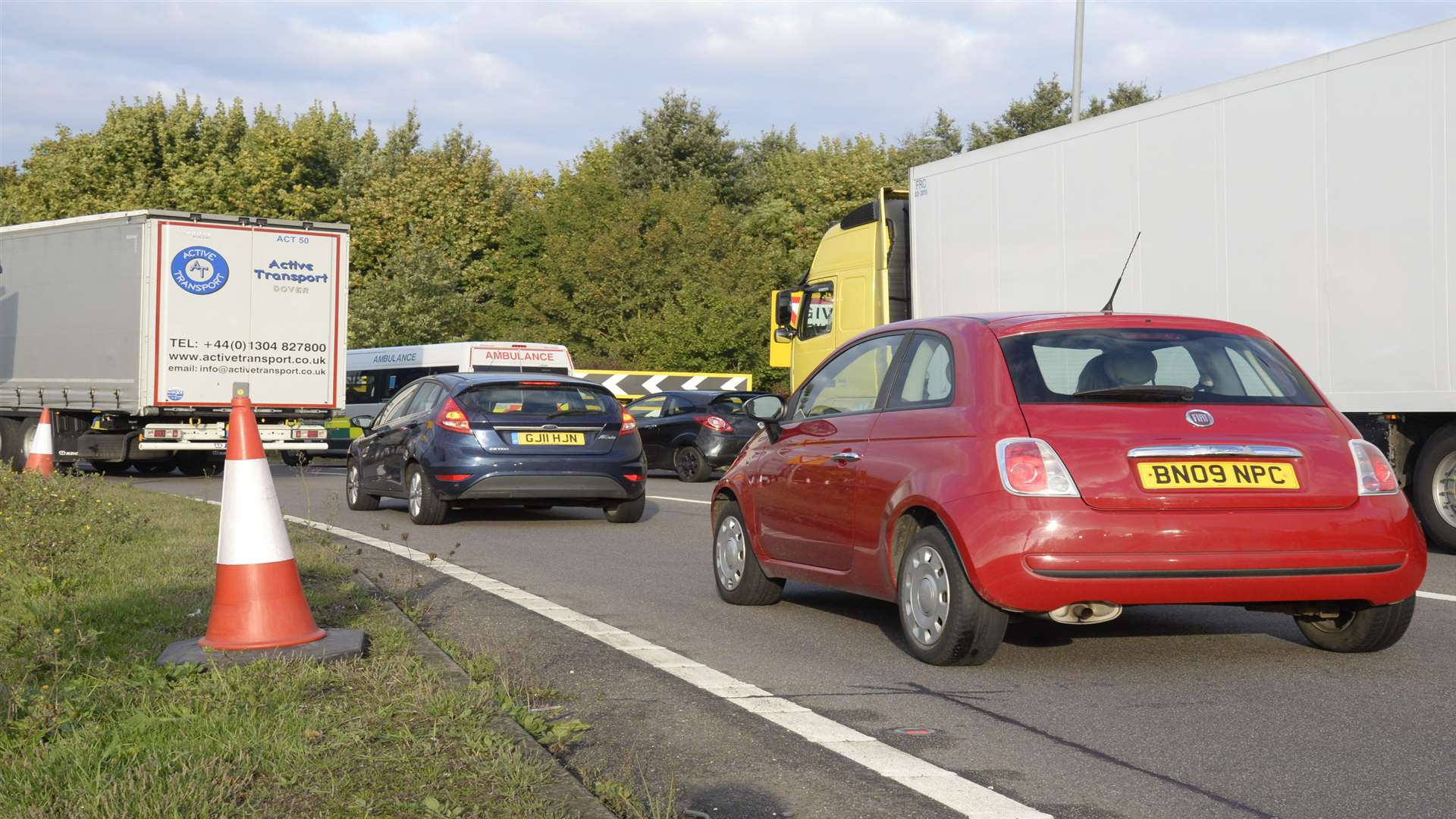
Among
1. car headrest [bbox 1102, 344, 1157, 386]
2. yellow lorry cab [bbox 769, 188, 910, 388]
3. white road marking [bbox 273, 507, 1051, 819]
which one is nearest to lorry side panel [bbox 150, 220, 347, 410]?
yellow lorry cab [bbox 769, 188, 910, 388]

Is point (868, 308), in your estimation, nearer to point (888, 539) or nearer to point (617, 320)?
point (888, 539)

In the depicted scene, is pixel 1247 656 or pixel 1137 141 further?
pixel 1137 141

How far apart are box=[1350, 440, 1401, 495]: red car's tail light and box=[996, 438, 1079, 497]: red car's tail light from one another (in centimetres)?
124

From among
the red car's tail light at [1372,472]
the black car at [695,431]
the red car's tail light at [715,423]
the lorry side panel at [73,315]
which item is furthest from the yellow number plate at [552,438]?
the lorry side panel at [73,315]

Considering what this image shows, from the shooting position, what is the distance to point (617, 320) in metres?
56.3

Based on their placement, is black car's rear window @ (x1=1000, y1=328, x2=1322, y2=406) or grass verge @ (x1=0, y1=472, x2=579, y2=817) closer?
grass verge @ (x1=0, y1=472, x2=579, y2=817)

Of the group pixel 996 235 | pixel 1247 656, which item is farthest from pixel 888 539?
pixel 996 235

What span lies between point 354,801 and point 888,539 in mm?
3246

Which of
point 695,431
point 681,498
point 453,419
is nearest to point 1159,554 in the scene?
point 453,419

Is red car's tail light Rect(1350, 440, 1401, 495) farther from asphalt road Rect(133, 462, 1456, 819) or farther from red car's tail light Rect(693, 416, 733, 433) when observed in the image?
red car's tail light Rect(693, 416, 733, 433)

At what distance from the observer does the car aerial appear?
1353cm

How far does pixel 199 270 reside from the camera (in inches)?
858

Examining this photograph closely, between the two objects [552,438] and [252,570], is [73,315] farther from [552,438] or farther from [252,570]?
[252,570]

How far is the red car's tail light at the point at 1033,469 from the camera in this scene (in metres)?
5.95
